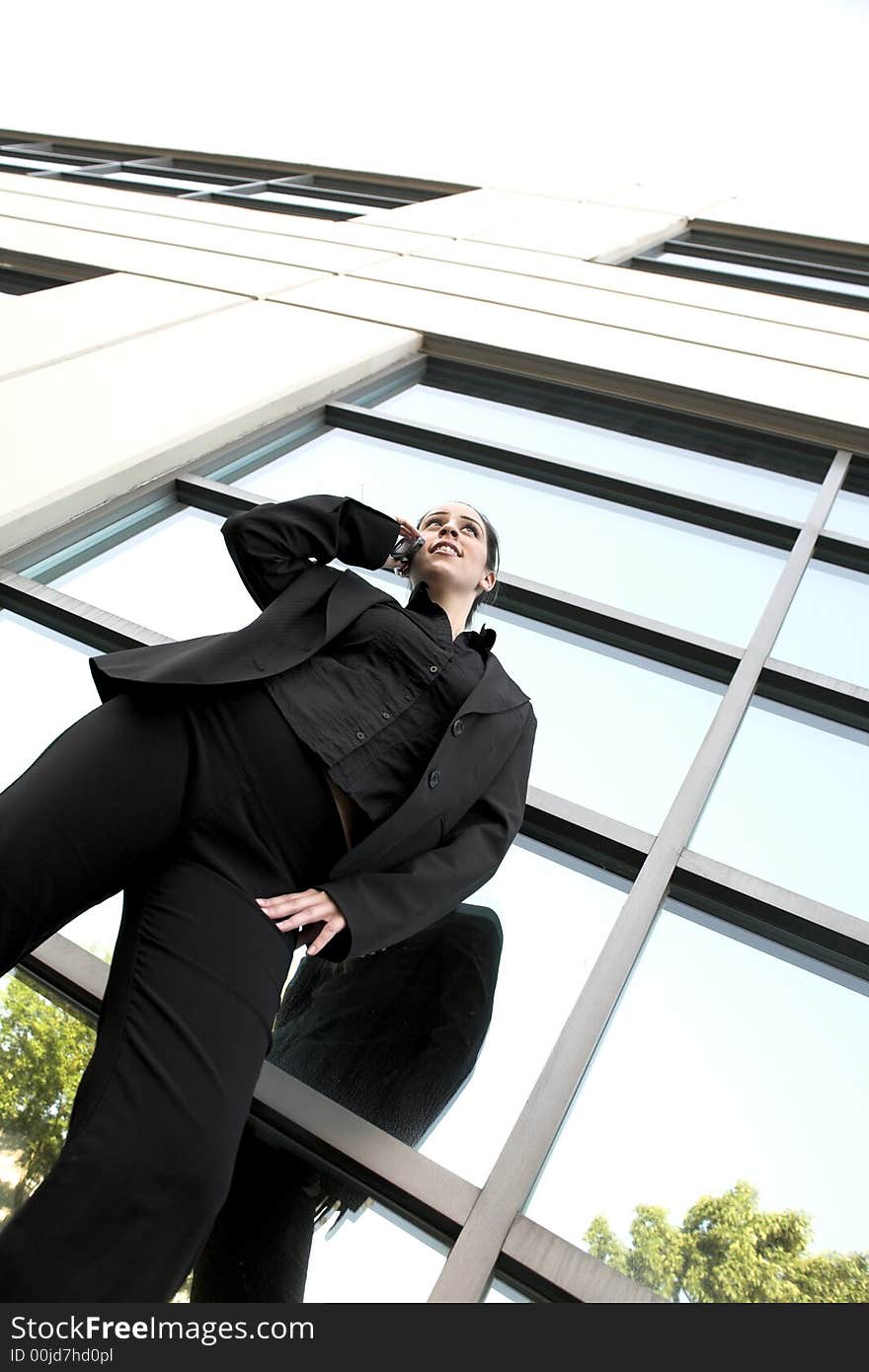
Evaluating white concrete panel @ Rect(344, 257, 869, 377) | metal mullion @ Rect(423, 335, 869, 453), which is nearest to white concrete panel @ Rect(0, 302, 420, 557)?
metal mullion @ Rect(423, 335, 869, 453)

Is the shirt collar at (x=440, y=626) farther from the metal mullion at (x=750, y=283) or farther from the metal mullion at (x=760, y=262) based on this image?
the metal mullion at (x=760, y=262)

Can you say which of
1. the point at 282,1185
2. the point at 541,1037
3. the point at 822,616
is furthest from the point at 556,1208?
the point at 822,616

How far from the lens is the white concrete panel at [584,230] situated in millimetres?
6496

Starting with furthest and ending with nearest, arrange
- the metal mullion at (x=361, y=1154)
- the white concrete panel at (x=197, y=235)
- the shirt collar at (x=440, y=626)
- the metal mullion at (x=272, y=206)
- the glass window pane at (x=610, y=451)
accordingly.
→ the metal mullion at (x=272, y=206) → the white concrete panel at (x=197, y=235) → the glass window pane at (x=610, y=451) → the shirt collar at (x=440, y=626) → the metal mullion at (x=361, y=1154)

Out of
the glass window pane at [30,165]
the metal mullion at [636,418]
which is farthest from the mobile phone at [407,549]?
the glass window pane at [30,165]

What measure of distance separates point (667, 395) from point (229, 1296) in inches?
154

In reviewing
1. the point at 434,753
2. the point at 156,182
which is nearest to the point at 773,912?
the point at 434,753

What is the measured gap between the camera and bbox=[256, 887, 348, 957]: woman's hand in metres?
1.57

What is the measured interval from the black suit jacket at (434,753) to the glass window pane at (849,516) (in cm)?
218

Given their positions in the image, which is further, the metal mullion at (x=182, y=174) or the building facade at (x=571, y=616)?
the metal mullion at (x=182, y=174)

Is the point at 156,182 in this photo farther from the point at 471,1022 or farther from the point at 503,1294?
the point at 503,1294

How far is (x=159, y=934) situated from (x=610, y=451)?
3179 mm

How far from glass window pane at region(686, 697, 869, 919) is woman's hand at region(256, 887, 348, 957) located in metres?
1.07

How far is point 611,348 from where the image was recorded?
180 inches
